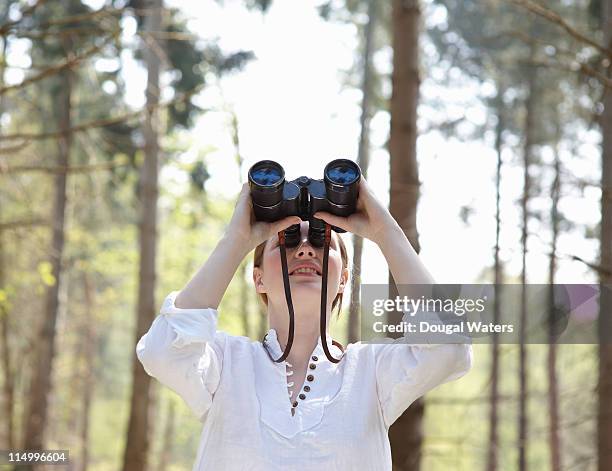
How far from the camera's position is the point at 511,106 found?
45.2 feet

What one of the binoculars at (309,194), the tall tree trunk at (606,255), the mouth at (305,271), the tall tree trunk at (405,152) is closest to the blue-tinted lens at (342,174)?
the binoculars at (309,194)

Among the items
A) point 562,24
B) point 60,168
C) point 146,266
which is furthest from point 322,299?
point 146,266

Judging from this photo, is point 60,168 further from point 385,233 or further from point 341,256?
point 385,233

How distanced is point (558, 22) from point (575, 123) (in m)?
11.2

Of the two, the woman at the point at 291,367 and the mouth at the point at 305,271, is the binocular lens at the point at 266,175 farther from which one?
the mouth at the point at 305,271

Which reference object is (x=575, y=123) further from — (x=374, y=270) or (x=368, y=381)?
(x=368, y=381)

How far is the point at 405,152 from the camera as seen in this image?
4.18m

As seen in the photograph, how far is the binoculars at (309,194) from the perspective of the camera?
196 cm

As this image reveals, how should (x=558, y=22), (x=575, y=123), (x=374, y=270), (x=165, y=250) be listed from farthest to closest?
(x=165, y=250) < (x=575, y=123) < (x=374, y=270) < (x=558, y=22)

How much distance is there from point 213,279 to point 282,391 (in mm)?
310

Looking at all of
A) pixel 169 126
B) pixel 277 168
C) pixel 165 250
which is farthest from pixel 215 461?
pixel 165 250

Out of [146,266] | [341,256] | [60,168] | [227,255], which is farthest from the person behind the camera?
[146,266]

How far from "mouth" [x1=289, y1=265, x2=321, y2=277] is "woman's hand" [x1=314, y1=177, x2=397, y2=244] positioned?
0.39ft

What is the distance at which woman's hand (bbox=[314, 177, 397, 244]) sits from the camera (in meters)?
1.94
